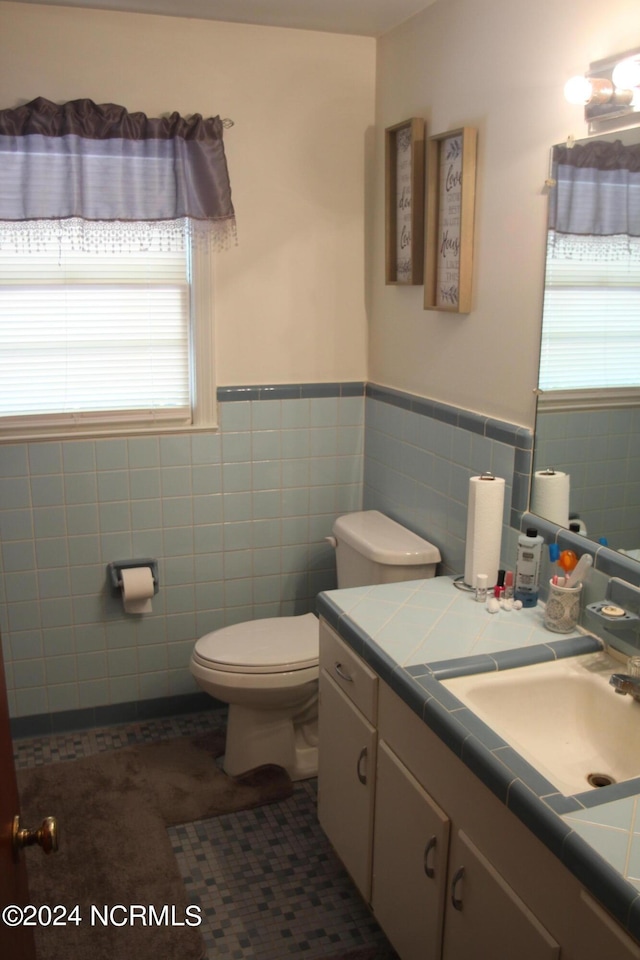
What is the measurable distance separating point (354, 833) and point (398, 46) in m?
2.53

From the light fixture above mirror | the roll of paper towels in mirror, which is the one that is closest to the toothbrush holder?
the light fixture above mirror

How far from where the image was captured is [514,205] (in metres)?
2.32

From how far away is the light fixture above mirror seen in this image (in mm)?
1823

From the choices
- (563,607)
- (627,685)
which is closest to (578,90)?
(563,607)

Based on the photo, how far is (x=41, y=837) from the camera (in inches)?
50.8

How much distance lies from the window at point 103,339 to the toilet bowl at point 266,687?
0.83 meters

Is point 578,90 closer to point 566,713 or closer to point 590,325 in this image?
point 590,325

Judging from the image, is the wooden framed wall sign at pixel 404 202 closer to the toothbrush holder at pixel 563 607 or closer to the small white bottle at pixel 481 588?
the small white bottle at pixel 481 588

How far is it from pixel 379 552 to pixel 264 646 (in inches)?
20.2

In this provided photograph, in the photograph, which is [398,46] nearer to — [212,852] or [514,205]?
[514,205]

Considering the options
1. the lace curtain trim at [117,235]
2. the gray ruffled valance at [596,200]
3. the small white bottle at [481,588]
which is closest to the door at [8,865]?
the small white bottle at [481,588]

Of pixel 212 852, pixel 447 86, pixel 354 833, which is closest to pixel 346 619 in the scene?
pixel 354 833

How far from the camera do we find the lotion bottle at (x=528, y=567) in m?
2.21

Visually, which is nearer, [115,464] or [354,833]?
[354,833]
